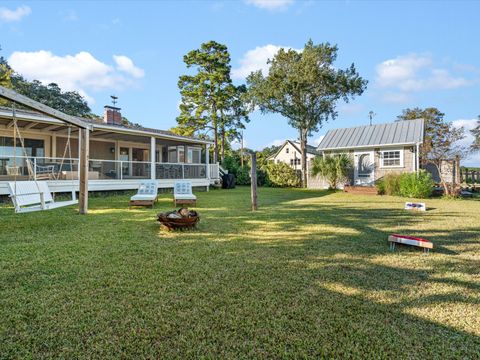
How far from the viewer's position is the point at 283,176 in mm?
22141

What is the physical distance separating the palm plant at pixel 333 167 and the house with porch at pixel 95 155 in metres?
6.66

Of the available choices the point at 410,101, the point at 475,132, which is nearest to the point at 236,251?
the point at 410,101

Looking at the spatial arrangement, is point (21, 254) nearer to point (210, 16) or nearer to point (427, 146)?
point (210, 16)

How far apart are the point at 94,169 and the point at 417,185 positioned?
50.1 feet

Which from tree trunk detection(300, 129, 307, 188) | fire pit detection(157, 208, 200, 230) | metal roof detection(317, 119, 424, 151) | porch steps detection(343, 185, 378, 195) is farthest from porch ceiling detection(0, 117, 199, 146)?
porch steps detection(343, 185, 378, 195)

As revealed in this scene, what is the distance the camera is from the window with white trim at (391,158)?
1655 centimetres

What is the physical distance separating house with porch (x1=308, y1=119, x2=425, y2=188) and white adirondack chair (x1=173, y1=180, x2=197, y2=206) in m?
12.0

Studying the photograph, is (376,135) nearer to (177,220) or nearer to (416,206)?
(416,206)

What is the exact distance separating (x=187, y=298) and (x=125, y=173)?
517 inches

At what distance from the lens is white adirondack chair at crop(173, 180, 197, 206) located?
30.7ft

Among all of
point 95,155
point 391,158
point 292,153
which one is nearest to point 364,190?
point 391,158

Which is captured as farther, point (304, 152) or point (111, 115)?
point (304, 152)

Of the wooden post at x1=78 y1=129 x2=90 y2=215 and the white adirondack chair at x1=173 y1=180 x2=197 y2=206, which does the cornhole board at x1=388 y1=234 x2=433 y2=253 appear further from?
the wooden post at x1=78 y1=129 x2=90 y2=215

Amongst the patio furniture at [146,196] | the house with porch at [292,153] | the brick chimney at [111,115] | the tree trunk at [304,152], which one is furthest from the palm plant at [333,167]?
the house with porch at [292,153]
